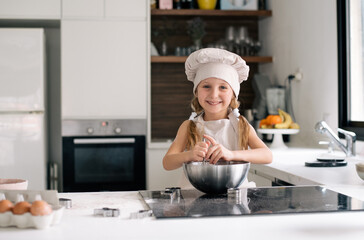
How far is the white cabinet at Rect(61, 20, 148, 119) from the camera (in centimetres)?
383

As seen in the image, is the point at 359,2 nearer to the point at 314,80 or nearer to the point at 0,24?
the point at 314,80

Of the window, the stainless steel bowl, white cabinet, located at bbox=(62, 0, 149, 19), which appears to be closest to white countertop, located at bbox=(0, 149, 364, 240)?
the stainless steel bowl

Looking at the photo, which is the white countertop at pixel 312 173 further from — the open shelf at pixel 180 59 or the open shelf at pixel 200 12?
the open shelf at pixel 200 12

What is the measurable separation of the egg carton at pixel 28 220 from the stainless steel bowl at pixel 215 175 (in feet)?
1.55

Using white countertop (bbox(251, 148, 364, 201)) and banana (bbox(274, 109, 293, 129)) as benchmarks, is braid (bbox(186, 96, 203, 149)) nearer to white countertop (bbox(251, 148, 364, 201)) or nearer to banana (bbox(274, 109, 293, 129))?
white countertop (bbox(251, 148, 364, 201))

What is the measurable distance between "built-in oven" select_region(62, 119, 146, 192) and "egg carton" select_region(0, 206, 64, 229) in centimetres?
270

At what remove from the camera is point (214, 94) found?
1937 mm

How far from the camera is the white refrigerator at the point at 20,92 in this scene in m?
3.68

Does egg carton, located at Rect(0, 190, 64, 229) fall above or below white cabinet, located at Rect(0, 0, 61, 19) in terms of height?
below

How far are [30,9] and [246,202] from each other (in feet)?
9.41

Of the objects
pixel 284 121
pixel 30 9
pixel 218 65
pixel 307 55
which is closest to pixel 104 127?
pixel 30 9

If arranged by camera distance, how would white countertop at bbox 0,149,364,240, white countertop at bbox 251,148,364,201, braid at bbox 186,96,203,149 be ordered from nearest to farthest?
white countertop at bbox 0,149,364,240 → white countertop at bbox 251,148,364,201 → braid at bbox 186,96,203,149

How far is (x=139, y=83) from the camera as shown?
3896 millimetres

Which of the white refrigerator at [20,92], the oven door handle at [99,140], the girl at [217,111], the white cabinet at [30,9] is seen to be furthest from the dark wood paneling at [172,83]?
the girl at [217,111]
